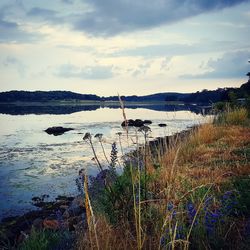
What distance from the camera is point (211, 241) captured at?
3.75 m

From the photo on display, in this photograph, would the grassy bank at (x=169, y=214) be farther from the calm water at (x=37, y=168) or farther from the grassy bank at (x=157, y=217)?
the calm water at (x=37, y=168)

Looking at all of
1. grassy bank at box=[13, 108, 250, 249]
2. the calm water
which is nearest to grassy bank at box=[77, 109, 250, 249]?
grassy bank at box=[13, 108, 250, 249]

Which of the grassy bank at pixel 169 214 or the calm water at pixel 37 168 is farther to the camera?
the calm water at pixel 37 168

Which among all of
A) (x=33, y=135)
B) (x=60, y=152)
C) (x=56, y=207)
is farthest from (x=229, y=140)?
(x=33, y=135)

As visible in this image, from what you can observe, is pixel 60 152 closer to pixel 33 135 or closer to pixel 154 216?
pixel 33 135

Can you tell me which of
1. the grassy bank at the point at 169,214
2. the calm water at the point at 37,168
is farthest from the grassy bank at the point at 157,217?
the calm water at the point at 37,168

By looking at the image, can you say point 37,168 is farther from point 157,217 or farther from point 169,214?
point 169,214

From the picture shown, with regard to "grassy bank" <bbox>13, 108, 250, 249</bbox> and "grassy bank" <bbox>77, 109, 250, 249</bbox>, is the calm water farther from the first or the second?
"grassy bank" <bbox>13, 108, 250, 249</bbox>

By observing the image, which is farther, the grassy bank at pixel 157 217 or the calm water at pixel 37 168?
the calm water at pixel 37 168

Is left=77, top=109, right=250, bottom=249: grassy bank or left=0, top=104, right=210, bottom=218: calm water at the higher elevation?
left=77, top=109, right=250, bottom=249: grassy bank

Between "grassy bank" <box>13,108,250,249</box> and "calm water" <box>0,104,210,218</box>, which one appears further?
"calm water" <box>0,104,210,218</box>

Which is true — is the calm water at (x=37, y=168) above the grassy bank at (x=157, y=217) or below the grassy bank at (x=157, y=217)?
below

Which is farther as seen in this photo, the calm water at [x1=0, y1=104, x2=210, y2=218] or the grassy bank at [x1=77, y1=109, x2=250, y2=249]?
the calm water at [x1=0, y1=104, x2=210, y2=218]

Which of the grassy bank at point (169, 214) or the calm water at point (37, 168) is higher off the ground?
the grassy bank at point (169, 214)
